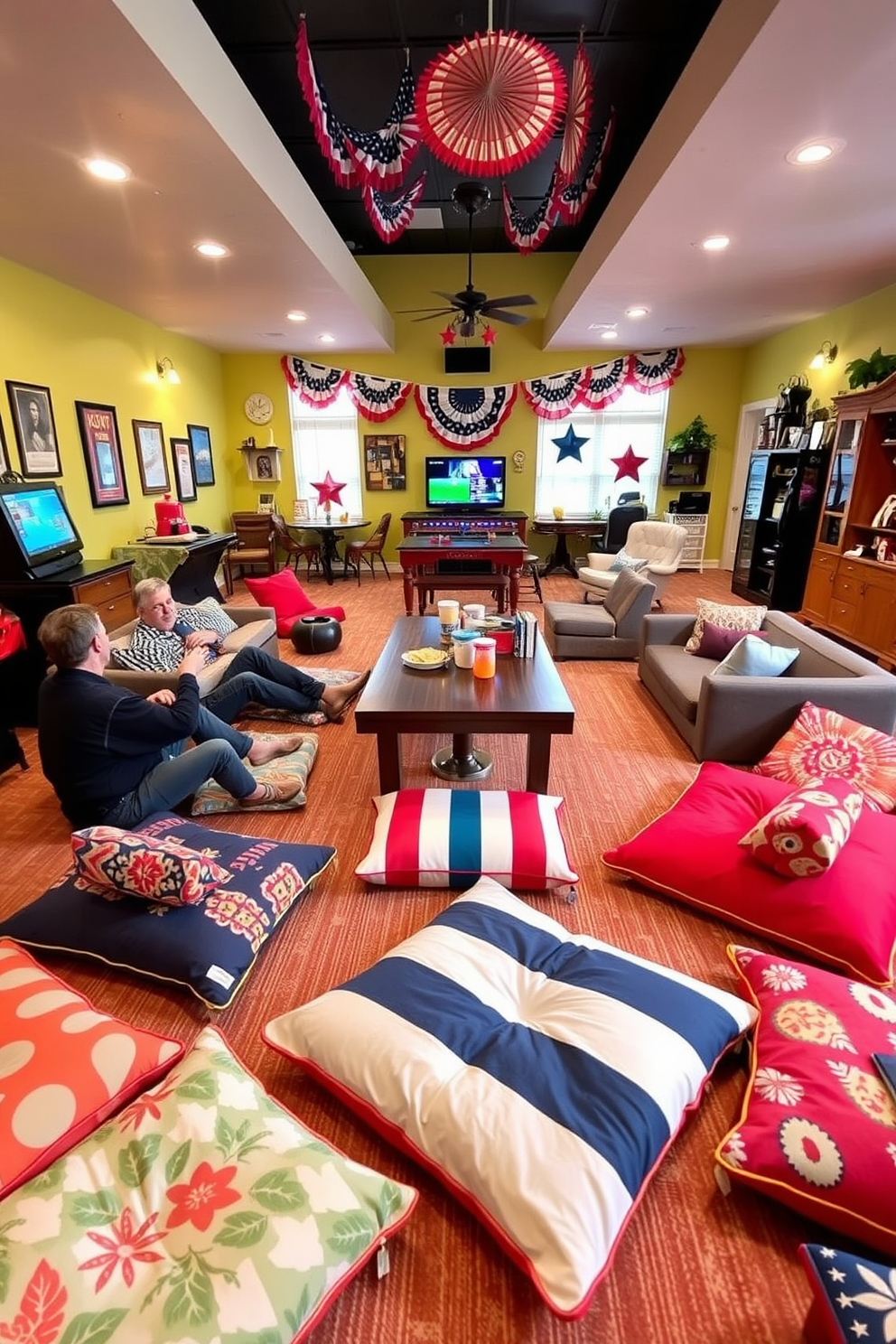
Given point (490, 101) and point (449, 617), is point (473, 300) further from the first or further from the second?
point (449, 617)

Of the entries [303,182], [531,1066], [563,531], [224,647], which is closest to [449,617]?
[224,647]

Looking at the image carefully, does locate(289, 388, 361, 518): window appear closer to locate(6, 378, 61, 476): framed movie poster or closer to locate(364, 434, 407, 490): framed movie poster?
locate(364, 434, 407, 490): framed movie poster

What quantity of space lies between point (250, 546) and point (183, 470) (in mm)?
1247

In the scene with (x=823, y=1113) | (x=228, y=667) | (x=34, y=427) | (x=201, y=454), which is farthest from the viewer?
(x=201, y=454)

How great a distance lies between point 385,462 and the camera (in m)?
7.86

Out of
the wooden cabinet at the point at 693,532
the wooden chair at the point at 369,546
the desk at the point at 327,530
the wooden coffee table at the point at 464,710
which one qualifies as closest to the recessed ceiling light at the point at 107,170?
the wooden coffee table at the point at 464,710

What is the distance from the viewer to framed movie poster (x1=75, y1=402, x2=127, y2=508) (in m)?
4.64

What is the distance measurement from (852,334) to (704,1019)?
613cm

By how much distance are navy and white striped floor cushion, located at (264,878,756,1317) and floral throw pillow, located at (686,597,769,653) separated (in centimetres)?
238

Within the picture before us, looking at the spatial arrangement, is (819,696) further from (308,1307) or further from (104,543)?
(104,543)

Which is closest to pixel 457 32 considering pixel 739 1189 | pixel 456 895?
pixel 456 895

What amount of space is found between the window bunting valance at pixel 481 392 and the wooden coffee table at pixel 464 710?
5682 mm

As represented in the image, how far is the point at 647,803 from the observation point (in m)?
2.62

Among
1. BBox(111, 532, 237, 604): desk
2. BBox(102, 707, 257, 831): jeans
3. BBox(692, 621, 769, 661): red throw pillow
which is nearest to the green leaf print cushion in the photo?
BBox(102, 707, 257, 831): jeans
